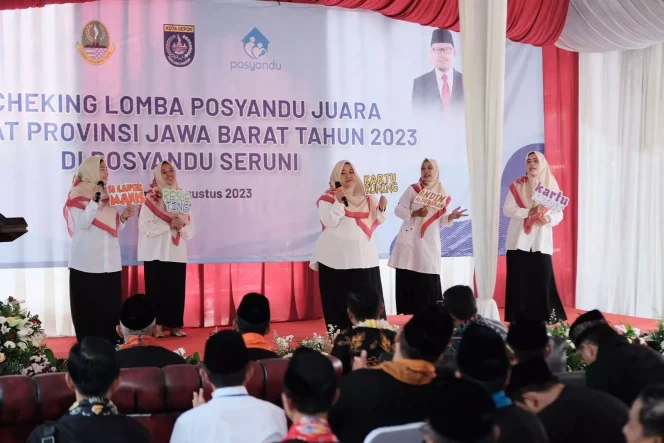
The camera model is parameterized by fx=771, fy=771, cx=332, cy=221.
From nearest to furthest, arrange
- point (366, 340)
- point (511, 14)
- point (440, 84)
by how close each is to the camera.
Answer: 1. point (366, 340)
2. point (511, 14)
3. point (440, 84)

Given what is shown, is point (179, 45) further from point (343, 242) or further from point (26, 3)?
point (343, 242)

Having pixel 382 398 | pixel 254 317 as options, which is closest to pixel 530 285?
pixel 254 317

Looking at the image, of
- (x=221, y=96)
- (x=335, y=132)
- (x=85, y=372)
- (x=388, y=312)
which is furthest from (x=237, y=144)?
(x=85, y=372)

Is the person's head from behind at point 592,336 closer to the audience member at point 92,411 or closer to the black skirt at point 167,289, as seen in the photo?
the audience member at point 92,411

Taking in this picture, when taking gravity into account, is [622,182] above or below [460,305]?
above

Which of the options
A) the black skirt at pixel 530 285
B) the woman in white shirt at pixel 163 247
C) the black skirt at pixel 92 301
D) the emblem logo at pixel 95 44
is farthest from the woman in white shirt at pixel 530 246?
the emblem logo at pixel 95 44

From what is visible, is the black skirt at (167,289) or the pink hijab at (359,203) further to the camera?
the black skirt at (167,289)

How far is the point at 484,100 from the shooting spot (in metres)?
4.86

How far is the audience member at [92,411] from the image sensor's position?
197 cm

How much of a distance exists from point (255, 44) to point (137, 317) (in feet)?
14.5

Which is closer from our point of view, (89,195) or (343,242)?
(89,195)

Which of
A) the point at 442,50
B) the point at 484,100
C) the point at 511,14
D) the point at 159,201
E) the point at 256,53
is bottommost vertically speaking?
the point at 159,201

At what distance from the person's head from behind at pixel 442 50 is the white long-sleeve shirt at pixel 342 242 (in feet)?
7.19

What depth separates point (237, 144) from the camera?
Result: 7.09 metres
